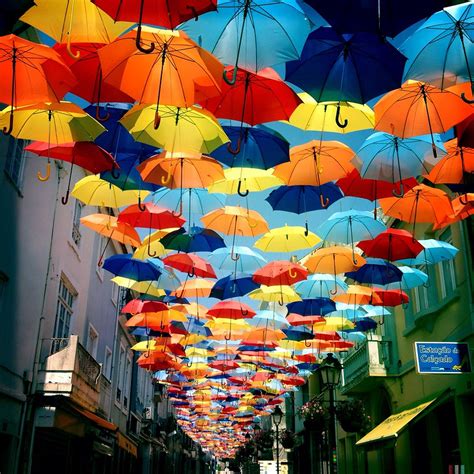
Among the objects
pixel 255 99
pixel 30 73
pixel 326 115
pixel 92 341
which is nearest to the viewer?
pixel 30 73

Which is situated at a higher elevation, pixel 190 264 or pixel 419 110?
pixel 419 110

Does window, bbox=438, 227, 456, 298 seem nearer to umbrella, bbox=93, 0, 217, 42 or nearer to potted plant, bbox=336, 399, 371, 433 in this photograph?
potted plant, bbox=336, 399, 371, 433

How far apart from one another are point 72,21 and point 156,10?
1307 millimetres

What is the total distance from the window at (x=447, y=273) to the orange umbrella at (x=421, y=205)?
18.0 feet

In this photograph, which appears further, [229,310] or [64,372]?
[229,310]

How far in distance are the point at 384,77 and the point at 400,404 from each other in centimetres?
1487

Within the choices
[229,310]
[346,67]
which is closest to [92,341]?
[229,310]

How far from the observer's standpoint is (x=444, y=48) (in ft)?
22.6

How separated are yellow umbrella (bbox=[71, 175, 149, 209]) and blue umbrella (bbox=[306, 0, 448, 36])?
5.80m

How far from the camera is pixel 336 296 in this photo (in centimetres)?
1480

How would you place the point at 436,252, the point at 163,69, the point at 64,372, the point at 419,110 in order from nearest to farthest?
the point at 163,69
the point at 419,110
the point at 436,252
the point at 64,372

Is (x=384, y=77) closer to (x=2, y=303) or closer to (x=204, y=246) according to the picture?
(x=204, y=246)

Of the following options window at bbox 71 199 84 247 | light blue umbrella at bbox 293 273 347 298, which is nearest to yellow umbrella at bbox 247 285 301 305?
light blue umbrella at bbox 293 273 347 298

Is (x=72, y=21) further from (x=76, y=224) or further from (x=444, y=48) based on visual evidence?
(x=76, y=224)
